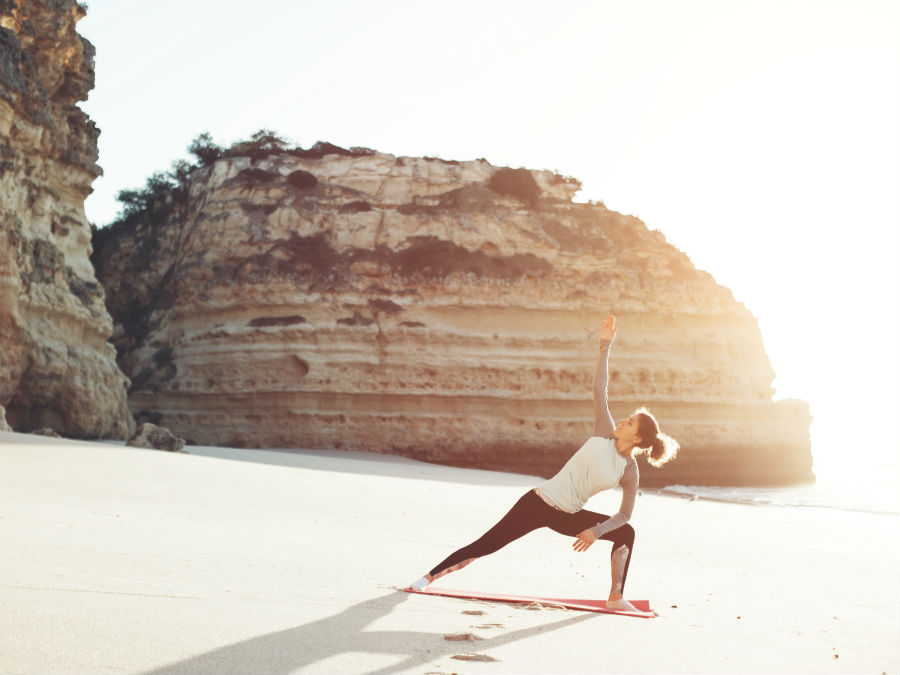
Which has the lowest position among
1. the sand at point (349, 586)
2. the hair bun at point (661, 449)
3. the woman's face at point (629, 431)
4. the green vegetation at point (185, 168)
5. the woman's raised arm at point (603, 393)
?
the sand at point (349, 586)

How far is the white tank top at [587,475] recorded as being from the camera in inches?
166

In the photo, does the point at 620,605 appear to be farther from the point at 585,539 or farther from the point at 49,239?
the point at 49,239

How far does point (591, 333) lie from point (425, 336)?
14.4 feet

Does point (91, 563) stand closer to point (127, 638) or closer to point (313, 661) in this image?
point (127, 638)

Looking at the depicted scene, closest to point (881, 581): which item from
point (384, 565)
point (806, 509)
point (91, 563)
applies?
point (384, 565)

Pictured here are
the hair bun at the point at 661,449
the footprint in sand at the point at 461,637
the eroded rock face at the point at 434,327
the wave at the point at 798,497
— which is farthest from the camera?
the eroded rock face at the point at 434,327

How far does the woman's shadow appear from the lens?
8.87 feet

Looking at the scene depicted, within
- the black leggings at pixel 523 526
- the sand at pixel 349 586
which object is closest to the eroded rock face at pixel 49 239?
the sand at pixel 349 586

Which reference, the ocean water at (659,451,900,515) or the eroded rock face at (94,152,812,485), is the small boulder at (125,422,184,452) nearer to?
the eroded rock face at (94,152,812,485)

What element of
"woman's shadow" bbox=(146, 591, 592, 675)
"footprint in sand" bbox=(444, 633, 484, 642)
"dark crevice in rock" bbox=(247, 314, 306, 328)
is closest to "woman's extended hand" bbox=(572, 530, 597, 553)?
"woman's shadow" bbox=(146, 591, 592, 675)

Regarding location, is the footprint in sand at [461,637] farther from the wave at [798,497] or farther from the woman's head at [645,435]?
the wave at [798,497]

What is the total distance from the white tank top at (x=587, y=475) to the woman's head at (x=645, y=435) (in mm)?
109

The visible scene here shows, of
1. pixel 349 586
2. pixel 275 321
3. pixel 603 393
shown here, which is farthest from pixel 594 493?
pixel 275 321

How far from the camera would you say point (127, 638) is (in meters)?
2.85
